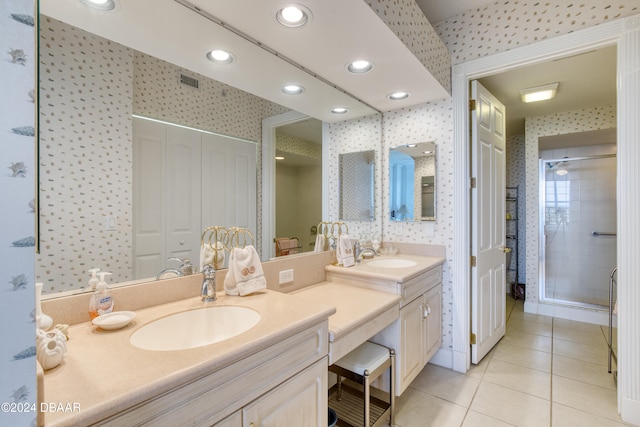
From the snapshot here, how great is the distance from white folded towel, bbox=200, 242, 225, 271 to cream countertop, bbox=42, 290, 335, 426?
320 mm

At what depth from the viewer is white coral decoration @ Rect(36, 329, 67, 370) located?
0.72 m

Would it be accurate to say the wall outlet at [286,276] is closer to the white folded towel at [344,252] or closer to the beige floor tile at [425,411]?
the white folded towel at [344,252]

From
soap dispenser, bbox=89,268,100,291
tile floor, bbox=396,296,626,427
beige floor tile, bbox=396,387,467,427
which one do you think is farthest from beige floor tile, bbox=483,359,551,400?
soap dispenser, bbox=89,268,100,291

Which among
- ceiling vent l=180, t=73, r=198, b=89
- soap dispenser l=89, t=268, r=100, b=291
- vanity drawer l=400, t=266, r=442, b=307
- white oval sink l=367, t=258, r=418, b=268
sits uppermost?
ceiling vent l=180, t=73, r=198, b=89

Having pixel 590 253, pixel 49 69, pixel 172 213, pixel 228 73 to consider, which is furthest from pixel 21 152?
pixel 590 253

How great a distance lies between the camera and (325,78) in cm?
199

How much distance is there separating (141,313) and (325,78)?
5.54 feet

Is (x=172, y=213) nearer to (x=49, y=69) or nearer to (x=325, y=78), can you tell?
(x=49, y=69)

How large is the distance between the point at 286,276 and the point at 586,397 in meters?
2.22

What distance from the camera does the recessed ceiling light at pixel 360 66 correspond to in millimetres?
1784

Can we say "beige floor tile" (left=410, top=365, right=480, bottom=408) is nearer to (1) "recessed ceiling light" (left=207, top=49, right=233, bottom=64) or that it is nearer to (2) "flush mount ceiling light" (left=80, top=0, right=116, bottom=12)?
(1) "recessed ceiling light" (left=207, top=49, right=233, bottom=64)

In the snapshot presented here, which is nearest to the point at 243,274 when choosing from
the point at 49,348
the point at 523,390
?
the point at 49,348

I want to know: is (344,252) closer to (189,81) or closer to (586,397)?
(189,81)

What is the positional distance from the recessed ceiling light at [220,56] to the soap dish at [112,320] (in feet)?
4.10
